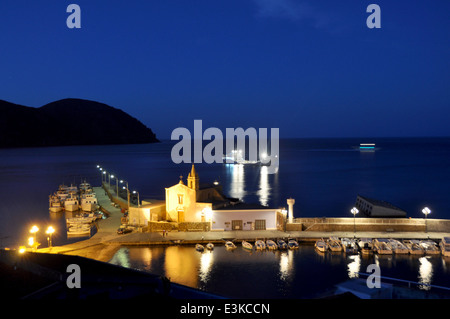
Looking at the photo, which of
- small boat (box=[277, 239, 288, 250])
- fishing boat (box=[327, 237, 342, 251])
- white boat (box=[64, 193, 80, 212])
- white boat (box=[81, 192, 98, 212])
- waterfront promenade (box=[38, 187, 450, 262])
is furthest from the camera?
white boat (box=[64, 193, 80, 212])

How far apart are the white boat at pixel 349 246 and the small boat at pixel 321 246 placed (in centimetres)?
143

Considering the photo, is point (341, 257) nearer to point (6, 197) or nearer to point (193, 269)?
point (193, 269)

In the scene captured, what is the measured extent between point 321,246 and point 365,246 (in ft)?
11.6

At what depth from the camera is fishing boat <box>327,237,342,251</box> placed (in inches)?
1164

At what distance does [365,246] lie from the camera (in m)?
29.5

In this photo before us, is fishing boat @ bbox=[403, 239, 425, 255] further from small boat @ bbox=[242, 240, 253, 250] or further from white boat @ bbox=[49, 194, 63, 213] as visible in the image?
white boat @ bbox=[49, 194, 63, 213]

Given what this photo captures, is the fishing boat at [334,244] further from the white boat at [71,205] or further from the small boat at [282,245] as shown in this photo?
the white boat at [71,205]

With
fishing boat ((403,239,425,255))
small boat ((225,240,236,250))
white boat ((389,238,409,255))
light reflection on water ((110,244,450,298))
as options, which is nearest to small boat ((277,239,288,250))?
light reflection on water ((110,244,450,298))

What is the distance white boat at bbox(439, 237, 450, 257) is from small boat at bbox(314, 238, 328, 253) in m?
8.93

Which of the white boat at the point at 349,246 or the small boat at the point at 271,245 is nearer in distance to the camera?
the white boat at the point at 349,246

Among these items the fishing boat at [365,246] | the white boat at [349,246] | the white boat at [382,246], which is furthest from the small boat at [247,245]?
the white boat at [382,246]

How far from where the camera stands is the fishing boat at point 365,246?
29031 millimetres
